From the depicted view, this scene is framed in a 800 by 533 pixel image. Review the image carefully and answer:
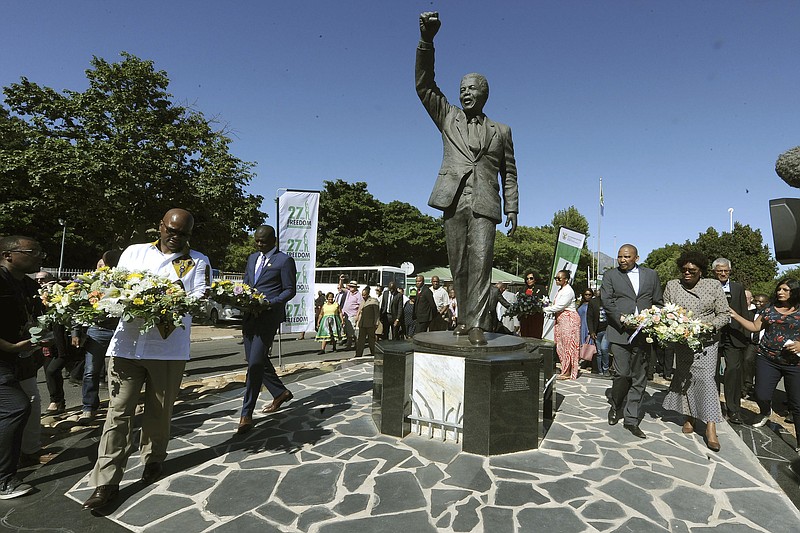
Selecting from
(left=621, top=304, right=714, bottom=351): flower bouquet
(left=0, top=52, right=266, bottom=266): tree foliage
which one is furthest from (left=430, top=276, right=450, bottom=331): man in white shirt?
(left=0, top=52, right=266, bottom=266): tree foliage

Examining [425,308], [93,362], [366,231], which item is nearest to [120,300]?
[93,362]

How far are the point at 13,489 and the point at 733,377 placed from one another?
7664mm

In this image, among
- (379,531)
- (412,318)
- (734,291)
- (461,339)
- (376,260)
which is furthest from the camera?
(376,260)

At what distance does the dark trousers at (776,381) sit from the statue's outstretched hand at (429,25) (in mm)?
4995

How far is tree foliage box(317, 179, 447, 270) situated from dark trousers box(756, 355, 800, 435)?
34362 millimetres

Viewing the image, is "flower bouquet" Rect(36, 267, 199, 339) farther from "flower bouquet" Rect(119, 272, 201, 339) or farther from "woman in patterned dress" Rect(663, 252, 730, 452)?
"woman in patterned dress" Rect(663, 252, 730, 452)

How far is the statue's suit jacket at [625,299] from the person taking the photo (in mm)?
4867

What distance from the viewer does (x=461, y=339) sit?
15.3 feet

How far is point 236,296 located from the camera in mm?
3547

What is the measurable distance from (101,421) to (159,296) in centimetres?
322

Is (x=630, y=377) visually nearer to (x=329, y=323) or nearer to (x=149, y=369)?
(x=149, y=369)

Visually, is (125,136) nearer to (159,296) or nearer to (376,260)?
(159,296)

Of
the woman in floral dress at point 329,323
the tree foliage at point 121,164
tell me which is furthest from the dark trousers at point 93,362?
the tree foliage at point 121,164

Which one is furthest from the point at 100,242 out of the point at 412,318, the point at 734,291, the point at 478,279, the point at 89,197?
the point at 734,291
